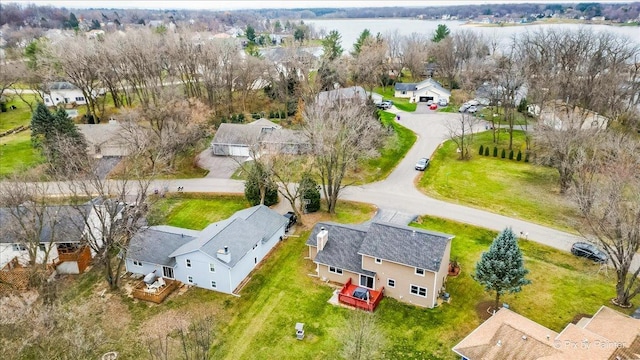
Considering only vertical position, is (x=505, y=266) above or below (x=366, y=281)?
above

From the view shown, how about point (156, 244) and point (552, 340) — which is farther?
point (156, 244)

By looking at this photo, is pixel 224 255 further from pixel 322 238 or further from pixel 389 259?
pixel 389 259

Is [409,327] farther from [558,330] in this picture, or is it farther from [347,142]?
[347,142]

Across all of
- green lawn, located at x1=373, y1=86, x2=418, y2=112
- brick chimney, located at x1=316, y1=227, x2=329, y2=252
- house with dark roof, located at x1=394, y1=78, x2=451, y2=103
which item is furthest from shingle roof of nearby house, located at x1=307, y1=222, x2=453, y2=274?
house with dark roof, located at x1=394, y1=78, x2=451, y2=103

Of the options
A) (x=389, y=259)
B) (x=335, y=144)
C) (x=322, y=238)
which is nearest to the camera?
(x=389, y=259)

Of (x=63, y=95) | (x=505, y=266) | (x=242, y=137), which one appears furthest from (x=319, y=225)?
(x=63, y=95)

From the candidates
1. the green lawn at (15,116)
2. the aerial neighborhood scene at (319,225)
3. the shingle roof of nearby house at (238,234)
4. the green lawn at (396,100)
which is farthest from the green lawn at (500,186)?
the green lawn at (15,116)

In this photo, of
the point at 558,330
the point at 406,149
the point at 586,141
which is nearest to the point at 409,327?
the point at 558,330
